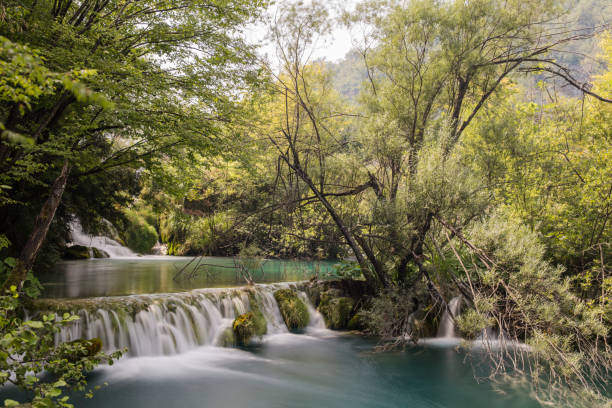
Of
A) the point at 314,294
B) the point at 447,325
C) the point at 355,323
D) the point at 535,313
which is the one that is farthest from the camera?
the point at 314,294

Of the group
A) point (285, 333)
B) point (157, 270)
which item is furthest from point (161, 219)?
point (285, 333)

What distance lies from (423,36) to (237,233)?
297 inches

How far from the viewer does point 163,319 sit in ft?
28.9

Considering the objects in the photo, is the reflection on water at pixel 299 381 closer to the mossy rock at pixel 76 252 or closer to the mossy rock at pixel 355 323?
the mossy rock at pixel 355 323

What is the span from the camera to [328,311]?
1114 cm

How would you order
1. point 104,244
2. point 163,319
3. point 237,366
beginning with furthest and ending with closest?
point 104,244 → point 163,319 → point 237,366

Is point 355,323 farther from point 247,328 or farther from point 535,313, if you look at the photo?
point 535,313

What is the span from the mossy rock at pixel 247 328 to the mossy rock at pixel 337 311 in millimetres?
2104

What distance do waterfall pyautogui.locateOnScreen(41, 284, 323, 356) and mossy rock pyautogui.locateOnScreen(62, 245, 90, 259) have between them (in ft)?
37.0

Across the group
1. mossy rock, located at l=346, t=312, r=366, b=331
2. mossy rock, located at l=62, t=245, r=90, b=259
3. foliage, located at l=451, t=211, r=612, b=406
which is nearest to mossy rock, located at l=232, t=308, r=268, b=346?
mossy rock, located at l=346, t=312, r=366, b=331

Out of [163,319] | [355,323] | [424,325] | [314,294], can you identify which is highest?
[314,294]

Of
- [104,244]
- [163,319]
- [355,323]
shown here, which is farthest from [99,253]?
[355,323]

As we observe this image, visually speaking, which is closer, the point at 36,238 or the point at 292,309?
the point at 36,238

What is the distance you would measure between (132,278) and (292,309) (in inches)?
256
